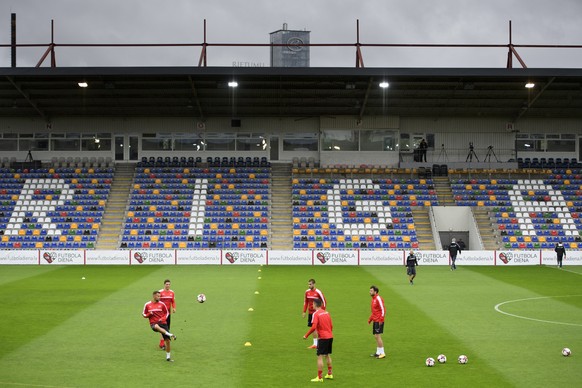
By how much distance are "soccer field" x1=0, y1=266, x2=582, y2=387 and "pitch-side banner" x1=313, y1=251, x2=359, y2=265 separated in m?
6.72

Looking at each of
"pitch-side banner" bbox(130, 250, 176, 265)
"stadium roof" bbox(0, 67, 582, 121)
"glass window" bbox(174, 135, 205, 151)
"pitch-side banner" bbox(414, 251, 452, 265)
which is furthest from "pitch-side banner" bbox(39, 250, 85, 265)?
"pitch-side banner" bbox(414, 251, 452, 265)

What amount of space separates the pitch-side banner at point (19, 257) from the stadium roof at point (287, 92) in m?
12.3

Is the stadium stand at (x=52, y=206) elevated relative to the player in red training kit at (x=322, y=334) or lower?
elevated

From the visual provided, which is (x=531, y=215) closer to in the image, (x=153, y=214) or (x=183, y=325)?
(x=153, y=214)

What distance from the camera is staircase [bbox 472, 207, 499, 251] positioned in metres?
52.8

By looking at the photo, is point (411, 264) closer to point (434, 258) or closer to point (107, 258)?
point (434, 258)

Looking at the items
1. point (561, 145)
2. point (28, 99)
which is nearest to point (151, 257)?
point (28, 99)

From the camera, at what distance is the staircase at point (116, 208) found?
173 ft

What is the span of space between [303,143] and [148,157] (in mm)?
12168

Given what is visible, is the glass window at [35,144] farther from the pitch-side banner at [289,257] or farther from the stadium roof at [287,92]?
the pitch-side banner at [289,257]

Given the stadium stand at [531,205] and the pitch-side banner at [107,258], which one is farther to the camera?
the stadium stand at [531,205]

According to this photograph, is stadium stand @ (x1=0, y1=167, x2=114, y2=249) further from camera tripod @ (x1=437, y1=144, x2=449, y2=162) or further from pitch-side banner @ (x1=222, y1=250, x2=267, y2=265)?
camera tripod @ (x1=437, y1=144, x2=449, y2=162)

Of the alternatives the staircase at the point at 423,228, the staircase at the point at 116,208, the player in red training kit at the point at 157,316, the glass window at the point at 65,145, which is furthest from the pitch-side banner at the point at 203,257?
the player in red training kit at the point at 157,316

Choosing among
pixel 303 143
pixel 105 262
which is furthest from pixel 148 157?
pixel 105 262
